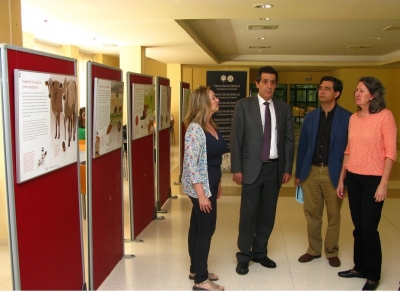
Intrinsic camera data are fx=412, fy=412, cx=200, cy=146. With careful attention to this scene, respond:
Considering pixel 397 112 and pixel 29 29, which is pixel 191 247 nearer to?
pixel 29 29

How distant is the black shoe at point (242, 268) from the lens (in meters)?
3.69

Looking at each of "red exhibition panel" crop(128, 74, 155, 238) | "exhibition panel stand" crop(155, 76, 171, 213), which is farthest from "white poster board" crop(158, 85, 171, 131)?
"red exhibition panel" crop(128, 74, 155, 238)

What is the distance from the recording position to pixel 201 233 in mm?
3176

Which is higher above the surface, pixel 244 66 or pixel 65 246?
pixel 244 66

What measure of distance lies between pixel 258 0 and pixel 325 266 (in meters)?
3.02

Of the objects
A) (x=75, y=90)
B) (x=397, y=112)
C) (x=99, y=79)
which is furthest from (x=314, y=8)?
(x=397, y=112)

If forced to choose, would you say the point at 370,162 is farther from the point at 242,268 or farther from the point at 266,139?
the point at 242,268

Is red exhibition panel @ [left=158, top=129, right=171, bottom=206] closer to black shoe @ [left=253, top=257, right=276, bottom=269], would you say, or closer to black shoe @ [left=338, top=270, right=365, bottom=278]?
black shoe @ [left=253, top=257, right=276, bottom=269]

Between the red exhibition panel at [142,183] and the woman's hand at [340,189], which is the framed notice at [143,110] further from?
the woman's hand at [340,189]

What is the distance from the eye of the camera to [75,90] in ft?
9.33

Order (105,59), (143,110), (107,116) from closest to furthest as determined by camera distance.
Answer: (107,116) → (143,110) → (105,59)

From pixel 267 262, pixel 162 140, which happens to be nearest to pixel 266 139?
pixel 267 262

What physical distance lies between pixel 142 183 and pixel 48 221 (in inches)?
96.6

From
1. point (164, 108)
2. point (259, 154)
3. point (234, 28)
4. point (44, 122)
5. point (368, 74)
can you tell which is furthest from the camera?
point (368, 74)
